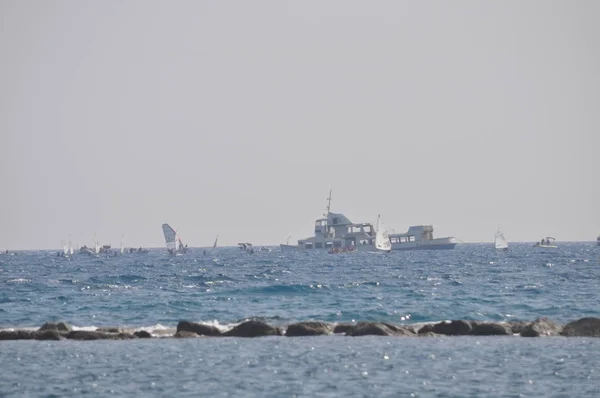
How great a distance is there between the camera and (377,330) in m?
40.7

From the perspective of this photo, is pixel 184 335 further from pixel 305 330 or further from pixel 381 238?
pixel 381 238

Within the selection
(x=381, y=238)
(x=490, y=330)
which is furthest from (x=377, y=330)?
(x=381, y=238)

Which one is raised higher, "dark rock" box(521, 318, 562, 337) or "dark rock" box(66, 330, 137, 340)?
"dark rock" box(521, 318, 562, 337)

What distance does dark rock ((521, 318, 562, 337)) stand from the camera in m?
40.0

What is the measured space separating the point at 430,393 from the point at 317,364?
5.78 m

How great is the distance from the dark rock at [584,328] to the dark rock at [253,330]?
1137 cm

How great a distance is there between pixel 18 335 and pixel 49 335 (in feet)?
4.51

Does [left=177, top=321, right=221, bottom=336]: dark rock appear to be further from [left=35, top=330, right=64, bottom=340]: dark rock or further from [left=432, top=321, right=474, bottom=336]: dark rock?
[left=432, top=321, right=474, bottom=336]: dark rock

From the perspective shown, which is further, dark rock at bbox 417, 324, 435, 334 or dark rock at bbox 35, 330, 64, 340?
dark rock at bbox 417, 324, 435, 334

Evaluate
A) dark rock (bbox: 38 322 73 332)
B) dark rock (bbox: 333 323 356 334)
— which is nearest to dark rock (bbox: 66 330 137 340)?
dark rock (bbox: 38 322 73 332)

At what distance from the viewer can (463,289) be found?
6862cm

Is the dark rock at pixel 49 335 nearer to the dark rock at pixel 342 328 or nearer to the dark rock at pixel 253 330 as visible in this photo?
the dark rock at pixel 253 330

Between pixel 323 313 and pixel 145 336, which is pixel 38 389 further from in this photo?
pixel 323 313

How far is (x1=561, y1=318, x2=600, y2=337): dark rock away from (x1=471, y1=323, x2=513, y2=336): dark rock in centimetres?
224
